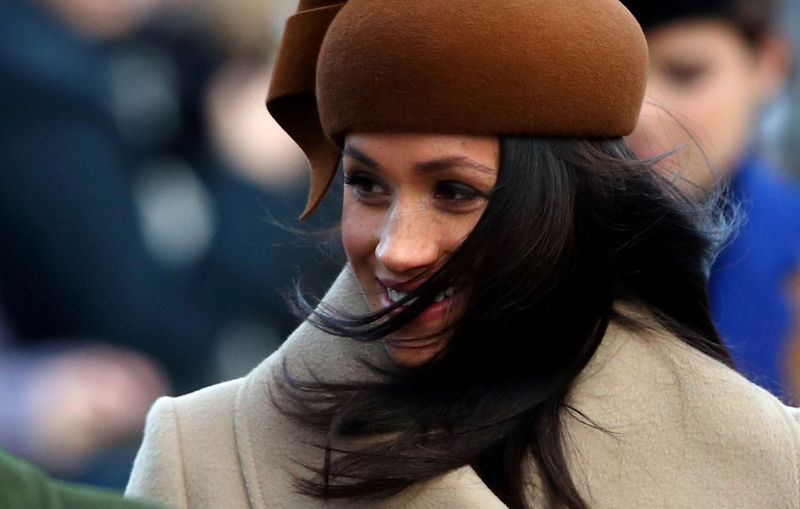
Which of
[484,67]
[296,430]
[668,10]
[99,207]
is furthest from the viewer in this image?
[99,207]

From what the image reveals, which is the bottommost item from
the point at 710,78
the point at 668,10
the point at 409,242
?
the point at 710,78

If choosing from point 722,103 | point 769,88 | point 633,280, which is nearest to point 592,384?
point 633,280

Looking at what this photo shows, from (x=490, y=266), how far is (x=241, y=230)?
2.09 m

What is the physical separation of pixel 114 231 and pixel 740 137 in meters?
1.54

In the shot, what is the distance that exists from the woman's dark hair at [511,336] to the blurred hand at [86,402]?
4.31 ft

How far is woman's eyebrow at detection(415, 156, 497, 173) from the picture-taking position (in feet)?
7.95

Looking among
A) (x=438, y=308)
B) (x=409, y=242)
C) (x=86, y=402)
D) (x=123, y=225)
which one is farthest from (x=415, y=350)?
(x=123, y=225)

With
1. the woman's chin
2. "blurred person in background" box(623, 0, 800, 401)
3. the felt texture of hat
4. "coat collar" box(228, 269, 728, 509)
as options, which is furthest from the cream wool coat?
the felt texture of hat

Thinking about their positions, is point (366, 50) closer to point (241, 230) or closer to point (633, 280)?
point (633, 280)

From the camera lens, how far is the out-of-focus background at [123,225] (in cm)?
387

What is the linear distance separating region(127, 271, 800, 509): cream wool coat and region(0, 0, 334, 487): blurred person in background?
3.88ft

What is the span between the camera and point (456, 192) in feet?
8.01

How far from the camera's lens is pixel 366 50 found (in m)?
2.45

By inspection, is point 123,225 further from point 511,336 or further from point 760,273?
point 511,336
